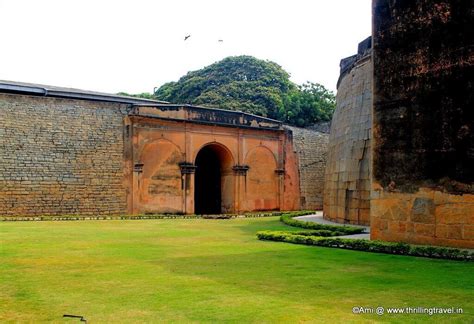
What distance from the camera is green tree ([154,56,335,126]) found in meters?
41.2

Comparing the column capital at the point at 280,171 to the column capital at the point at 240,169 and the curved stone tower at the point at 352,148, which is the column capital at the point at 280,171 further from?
the curved stone tower at the point at 352,148

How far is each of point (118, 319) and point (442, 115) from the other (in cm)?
692

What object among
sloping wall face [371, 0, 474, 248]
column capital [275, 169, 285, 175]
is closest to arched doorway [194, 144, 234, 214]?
column capital [275, 169, 285, 175]

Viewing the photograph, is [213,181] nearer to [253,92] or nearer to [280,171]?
[280,171]

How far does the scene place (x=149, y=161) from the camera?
79.7 ft

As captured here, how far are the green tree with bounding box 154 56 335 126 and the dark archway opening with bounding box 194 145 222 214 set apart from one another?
12.8 meters

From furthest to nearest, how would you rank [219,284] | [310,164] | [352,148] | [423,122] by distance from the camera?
[310,164]
[352,148]
[423,122]
[219,284]

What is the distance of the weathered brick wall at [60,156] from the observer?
20.7 m

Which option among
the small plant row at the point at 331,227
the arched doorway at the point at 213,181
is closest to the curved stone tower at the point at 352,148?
the small plant row at the point at 331,227

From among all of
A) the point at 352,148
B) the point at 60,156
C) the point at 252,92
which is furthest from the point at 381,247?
the point at 252,92

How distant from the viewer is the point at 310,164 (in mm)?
31375

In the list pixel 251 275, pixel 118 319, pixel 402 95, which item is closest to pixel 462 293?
pixel 251 275

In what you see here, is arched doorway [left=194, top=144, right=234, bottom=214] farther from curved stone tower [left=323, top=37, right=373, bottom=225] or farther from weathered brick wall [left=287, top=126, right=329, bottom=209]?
curved stone tower [left=323, top=37, right=373, bottom=225]

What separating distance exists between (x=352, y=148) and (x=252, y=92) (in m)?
31.7
